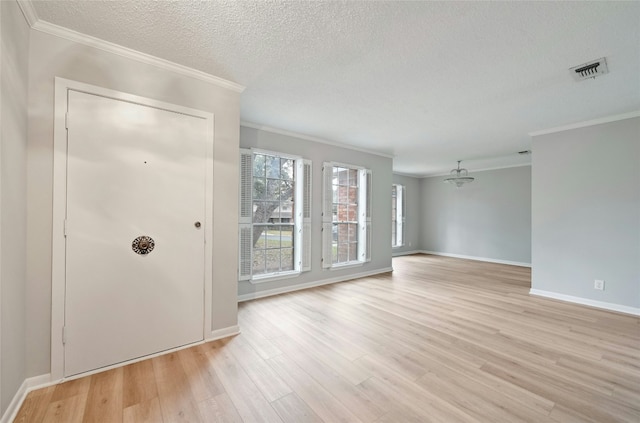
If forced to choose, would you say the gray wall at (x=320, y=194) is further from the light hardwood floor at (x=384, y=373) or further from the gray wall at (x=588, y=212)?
the gray wall at (x=588, y=212)

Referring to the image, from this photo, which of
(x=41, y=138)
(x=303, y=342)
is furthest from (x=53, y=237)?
(x=303, y=342)

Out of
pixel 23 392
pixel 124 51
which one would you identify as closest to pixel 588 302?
pixel 23 392

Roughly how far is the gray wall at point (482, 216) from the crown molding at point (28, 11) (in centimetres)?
849

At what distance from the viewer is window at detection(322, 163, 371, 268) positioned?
5.02 meters

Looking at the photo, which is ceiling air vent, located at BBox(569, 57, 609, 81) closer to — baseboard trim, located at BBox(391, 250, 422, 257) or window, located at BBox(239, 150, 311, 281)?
window, located at BBox(239, 150, 311, 281)

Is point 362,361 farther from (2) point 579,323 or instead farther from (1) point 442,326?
(2) point 579,323

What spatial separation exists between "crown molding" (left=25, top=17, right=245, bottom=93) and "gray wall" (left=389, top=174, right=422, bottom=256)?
21.2 feet

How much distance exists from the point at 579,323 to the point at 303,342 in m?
3.12

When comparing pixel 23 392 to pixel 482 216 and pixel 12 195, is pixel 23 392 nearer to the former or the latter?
pixel 12 195

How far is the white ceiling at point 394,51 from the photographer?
168cm

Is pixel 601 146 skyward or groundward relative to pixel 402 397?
skyward

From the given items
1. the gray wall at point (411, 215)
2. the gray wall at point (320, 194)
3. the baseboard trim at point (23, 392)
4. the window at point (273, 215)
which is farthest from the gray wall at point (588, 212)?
the baseboard trim at point (23, 392)

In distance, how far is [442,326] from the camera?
9.29 feet

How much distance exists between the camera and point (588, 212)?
3.57 m
